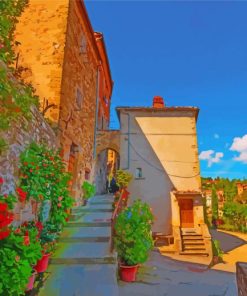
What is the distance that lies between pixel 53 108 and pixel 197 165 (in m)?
10.2

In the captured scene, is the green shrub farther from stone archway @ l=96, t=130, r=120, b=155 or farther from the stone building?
the stone building

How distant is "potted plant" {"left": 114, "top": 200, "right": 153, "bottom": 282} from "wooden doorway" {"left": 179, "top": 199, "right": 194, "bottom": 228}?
365 inches

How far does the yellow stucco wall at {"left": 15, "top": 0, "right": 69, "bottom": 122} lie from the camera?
8141 millimetres

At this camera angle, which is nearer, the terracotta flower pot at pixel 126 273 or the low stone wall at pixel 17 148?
the low stone wall at pixel 17 148

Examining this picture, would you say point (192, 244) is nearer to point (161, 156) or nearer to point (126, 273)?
point (161, 156)

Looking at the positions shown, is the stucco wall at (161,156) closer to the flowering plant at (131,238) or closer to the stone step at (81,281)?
the flowering plant at (131,238)

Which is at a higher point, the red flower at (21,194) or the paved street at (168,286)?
the red flower at (21,194)

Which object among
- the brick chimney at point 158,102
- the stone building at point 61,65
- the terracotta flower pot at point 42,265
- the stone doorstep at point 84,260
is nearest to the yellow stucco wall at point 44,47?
the stone building at point 61,65

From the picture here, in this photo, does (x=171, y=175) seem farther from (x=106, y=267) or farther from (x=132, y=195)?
(x=106, y=267)

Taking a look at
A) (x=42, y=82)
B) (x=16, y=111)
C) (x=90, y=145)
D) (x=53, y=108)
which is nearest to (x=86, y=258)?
(x=16, y=111)

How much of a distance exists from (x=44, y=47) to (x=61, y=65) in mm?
1094

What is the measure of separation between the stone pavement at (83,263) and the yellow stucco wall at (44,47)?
3.59 metres

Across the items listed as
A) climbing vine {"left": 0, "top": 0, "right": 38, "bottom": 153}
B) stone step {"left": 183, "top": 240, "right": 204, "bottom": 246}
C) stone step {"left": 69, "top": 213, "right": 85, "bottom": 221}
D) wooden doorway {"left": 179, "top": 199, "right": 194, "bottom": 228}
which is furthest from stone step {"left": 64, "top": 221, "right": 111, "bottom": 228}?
wooden doorway {"left": 179, "top": 199, "right": 194, "bottom": 228}

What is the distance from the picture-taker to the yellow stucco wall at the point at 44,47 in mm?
8141
